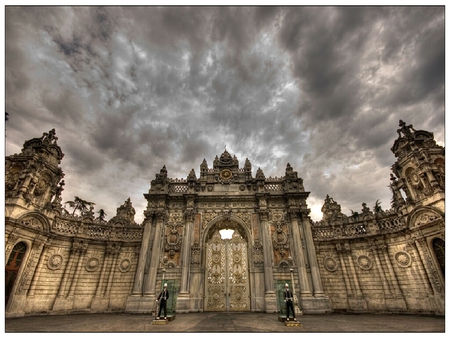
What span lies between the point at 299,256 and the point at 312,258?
40.4 inches

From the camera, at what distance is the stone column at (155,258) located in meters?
16.3

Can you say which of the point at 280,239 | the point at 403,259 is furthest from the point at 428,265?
the point at 280,239

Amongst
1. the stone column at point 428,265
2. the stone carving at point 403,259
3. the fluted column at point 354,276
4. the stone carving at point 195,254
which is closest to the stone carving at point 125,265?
the stone carving at point 195,254

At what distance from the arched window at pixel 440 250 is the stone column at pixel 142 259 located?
20.7 metres

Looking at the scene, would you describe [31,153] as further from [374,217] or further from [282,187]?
[374,217]

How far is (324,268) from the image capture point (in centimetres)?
1788

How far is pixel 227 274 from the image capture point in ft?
57.0

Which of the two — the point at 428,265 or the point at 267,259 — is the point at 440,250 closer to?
the point at 428,265

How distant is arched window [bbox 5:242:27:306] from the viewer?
14234 mm

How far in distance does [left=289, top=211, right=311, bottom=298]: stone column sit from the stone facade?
8cm

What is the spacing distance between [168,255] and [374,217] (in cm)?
1722

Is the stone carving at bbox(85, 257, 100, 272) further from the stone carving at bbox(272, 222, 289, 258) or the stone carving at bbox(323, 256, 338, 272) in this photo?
the stone carving at bbox(323, 256, 338, 272)

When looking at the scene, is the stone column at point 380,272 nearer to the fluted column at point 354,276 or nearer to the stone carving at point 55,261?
the fluted column at point 354,276

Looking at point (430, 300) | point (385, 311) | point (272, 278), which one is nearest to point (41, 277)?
point (272, 278)
